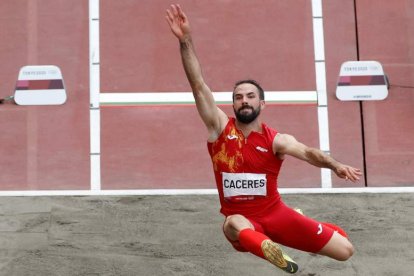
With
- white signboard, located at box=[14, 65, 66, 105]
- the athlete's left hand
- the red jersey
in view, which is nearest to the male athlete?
the red jersey

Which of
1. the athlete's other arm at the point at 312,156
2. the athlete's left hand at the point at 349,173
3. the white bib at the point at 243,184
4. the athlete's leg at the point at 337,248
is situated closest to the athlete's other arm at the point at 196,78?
the white bib at the point at 243,184

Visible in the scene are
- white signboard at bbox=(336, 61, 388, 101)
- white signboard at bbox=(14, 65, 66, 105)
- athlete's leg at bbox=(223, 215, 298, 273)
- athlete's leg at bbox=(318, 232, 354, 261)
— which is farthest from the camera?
white signboard at bbox=(336, 61, 388, 101)

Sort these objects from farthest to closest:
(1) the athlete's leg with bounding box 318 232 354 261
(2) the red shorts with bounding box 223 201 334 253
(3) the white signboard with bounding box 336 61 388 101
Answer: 1. (3) the white signboard with bounding box 336 61 388 101
2. (1) the athlete's leg with bounding box 318 232 354 261
3. (2) the red shorts with bounding box 223 201 334 253

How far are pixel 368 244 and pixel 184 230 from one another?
2530 millimetres

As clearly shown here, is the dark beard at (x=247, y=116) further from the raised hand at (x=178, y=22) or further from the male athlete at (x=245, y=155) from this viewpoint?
the raised hand at (x=178, y=22)

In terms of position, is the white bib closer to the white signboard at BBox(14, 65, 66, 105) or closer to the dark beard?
the dark beard

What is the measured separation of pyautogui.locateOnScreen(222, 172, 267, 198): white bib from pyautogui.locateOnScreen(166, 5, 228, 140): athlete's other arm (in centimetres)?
40

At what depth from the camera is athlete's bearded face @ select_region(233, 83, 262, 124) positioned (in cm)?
568

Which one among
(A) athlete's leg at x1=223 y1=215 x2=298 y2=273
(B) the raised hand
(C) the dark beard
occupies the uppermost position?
(B) the raised hand

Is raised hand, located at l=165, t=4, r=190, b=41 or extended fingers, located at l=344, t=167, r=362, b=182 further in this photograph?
raised hand, located at l=165, t=4, r=190, b=41

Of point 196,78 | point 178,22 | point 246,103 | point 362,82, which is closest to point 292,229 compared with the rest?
point 246,103

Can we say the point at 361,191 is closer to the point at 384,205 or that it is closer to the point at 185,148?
the point at 384,205

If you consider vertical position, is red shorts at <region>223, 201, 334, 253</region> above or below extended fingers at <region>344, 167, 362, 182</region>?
below

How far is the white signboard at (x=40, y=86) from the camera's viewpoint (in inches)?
400
